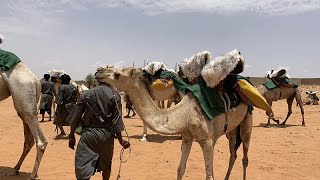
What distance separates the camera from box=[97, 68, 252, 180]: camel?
4.67 metres

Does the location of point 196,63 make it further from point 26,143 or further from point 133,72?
point 26,143

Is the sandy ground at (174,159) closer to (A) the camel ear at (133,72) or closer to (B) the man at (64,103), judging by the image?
(B) the man at (64,103)

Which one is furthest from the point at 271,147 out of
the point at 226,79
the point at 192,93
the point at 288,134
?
the point at 192,93

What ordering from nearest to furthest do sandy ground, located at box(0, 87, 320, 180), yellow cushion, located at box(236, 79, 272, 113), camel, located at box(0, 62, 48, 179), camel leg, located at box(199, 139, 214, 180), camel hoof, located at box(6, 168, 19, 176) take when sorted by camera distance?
1. camel leg, located at box(199, 139, 214, 180)
2. yellow cushion, located at box(236, 79, 272, 113)
3. camel, located at box(0, 62, 48, 179)
4. camel hoof, located at box(6, 168, 19, 176)
5. sandy ground, located at box(0, 87, 320, 180)

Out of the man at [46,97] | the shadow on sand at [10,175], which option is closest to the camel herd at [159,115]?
the shadow on sand at [10,175]

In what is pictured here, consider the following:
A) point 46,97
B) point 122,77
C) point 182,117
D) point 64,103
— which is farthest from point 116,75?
point 46,97

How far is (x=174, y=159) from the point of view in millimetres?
8844

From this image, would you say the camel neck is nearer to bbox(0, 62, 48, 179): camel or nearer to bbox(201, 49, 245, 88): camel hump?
bbox(201, 49, 245, 88): camel hump

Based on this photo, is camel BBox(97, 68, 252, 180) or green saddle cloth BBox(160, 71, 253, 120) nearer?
camel BBox(97, 68, 252, 180)

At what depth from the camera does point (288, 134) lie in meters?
13.4

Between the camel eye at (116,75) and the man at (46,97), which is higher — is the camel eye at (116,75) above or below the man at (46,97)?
above

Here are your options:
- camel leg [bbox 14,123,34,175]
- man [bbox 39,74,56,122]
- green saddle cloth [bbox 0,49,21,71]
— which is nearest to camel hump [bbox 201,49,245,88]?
green saddle cloth [bbox 0,49,21,71]

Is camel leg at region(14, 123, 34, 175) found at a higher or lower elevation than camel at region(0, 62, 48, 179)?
lower

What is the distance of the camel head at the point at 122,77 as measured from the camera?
4523 mm
